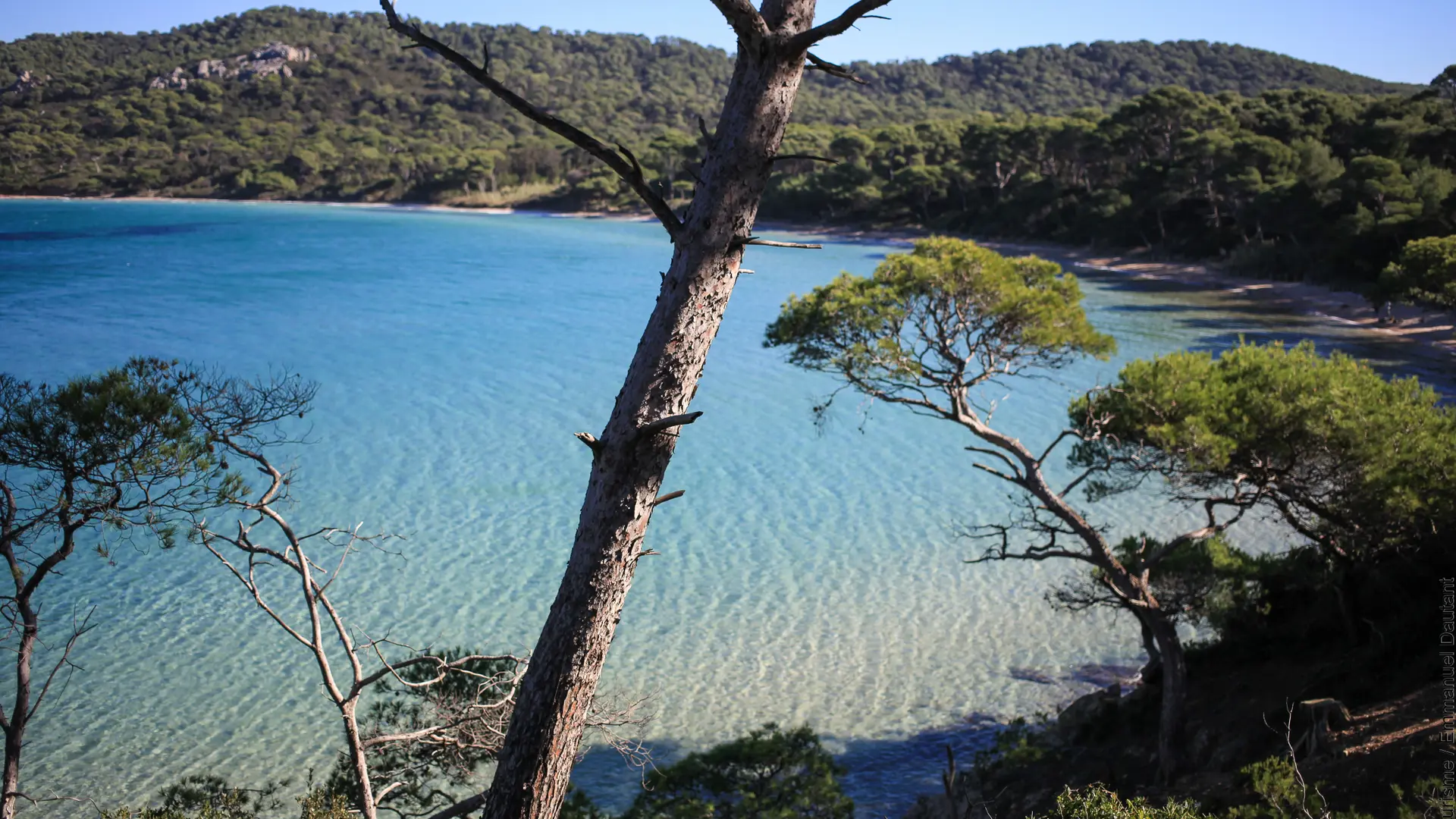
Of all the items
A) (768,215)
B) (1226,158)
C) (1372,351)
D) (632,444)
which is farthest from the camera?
(768,215)

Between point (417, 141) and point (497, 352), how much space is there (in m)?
69.1

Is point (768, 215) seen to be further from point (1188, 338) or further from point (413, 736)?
point (413, 736)

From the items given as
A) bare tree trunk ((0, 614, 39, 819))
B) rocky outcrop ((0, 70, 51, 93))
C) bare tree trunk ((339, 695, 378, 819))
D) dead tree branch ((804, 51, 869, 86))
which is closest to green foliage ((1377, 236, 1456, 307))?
dead tree branch ((804, 51, 869, 86))

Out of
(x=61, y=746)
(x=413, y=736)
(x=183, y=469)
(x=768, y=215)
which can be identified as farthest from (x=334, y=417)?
(x=768, y=215)

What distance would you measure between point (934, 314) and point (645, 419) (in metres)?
6.29

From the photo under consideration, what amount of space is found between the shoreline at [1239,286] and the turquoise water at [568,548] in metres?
1.49

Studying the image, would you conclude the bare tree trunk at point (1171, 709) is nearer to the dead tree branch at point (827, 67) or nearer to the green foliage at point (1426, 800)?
the green foliage at point (1426, 800)

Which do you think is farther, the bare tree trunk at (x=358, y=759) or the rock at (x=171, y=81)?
the rock at (x=171, y=81)

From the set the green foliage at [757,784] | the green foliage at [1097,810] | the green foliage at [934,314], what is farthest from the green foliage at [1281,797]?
the green foliage at [934,314]

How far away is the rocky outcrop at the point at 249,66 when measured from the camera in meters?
98.8

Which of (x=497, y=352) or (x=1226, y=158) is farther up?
(x=1226, y=158)

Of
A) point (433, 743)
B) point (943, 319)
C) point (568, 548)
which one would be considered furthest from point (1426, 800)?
point (568, 548)

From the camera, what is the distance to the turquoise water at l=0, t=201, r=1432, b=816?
26.9 ft

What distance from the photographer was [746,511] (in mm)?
13531
